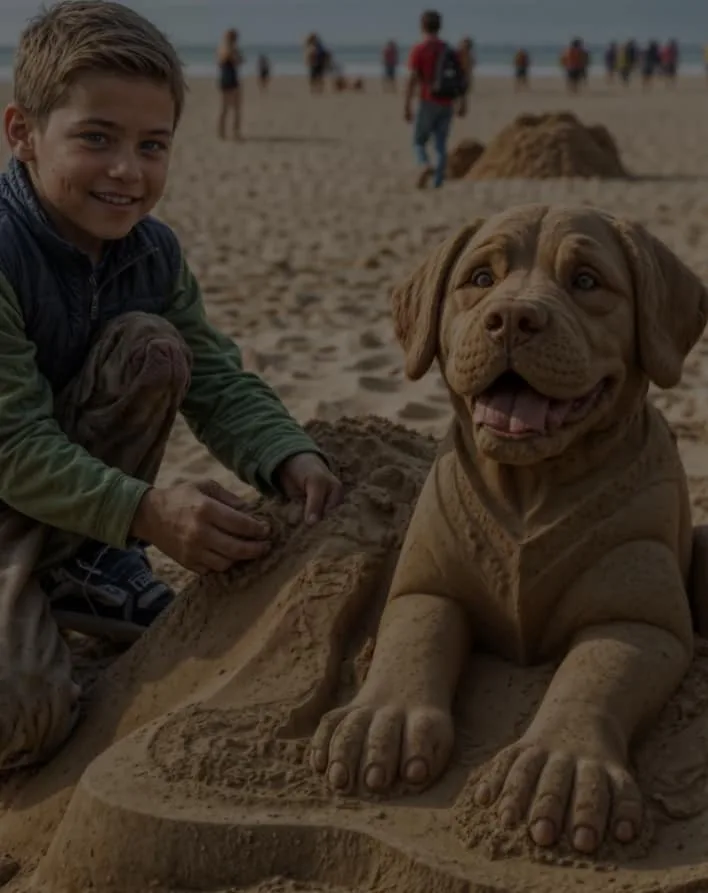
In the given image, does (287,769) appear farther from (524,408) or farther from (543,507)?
(524,408)

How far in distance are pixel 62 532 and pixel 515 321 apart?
1287 millimetres

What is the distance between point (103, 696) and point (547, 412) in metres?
1.19

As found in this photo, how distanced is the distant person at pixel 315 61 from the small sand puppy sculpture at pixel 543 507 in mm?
29886

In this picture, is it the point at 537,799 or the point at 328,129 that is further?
the point at 328,129

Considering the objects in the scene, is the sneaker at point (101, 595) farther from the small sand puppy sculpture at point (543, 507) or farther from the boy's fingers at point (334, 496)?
the small sand puppy sculpture at point (543, 507)

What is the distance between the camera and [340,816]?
8.31ft

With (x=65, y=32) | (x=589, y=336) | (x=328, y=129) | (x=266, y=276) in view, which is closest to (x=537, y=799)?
(x=589, y=336)

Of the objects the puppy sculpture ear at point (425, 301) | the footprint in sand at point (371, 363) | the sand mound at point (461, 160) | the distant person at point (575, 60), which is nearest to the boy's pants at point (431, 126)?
the sand mound at point (461, 160)

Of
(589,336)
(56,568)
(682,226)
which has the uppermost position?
(589,336)

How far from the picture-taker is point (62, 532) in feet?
11.0

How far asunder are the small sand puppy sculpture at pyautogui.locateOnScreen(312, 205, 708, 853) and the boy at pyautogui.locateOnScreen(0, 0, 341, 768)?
555mm

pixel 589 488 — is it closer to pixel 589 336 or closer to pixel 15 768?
pixel 589 336

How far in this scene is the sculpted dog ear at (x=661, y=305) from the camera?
264 cm

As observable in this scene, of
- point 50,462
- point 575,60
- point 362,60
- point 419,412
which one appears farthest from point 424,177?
point 362,60
